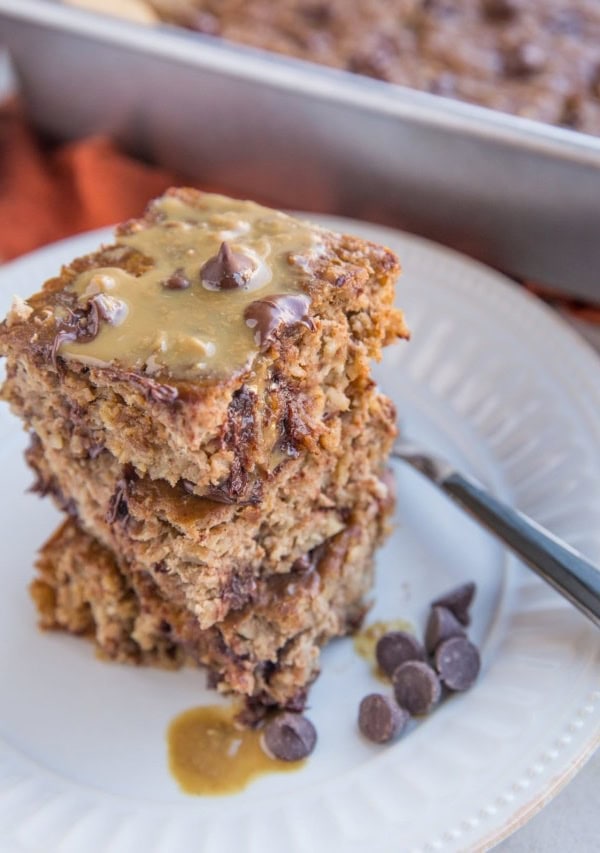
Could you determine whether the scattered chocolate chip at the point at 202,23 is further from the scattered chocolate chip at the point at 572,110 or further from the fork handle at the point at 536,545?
the fork handle at the point at 536,545

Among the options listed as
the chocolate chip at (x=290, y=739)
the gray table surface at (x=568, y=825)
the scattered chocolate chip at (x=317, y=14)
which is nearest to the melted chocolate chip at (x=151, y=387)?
the chocolate chip at (x=290, y=739)

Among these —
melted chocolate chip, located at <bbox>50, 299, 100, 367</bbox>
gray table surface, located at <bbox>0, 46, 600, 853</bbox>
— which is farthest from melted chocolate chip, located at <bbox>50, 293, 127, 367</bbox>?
gray table surface, located at <bbox>0, 46, 600, 853</bbox>

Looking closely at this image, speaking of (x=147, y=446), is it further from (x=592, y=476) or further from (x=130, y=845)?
(x=592, y=476)

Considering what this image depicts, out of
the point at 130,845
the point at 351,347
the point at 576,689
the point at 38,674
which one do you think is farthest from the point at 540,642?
the point at 38,674

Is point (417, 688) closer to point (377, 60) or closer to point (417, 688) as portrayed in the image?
point (417, 688)

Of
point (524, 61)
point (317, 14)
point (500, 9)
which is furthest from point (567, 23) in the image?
point (317, 14)
